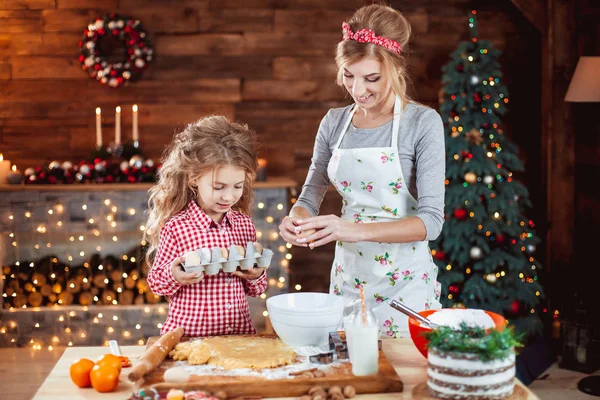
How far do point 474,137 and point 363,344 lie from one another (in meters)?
2.97

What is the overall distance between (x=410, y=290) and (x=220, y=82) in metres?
3.03

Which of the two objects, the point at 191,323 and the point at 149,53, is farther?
the point at 149,53

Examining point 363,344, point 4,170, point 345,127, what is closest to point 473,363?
point 363,344

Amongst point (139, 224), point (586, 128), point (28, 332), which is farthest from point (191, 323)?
point (586, 128)

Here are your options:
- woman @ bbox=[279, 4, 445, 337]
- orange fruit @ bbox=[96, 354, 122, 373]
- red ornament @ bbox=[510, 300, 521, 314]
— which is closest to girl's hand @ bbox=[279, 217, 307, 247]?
woman @ bbox=[279, 4, 445, 337]

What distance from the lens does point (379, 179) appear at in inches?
89.5

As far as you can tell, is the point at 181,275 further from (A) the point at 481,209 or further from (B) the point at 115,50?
(B) the point at 115,50

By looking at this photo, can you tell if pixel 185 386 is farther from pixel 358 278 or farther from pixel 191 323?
pixel 358 278

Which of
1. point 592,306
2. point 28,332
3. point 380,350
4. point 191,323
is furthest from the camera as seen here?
point 28,332

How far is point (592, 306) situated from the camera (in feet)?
14.0

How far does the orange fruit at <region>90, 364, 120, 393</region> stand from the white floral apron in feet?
2.92

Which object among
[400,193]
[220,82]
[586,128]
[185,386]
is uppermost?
[220,82]

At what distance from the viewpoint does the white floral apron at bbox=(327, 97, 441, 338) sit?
7.40 feet

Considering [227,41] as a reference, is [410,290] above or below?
below
